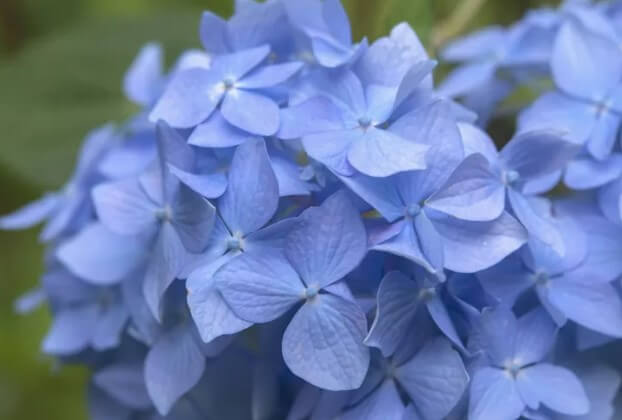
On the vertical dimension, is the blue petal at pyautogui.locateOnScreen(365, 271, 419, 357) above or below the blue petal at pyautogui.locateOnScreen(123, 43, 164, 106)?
below

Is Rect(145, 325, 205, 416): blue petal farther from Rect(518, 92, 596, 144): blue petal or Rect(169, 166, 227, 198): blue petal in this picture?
Rect(518, 92, 596, 144): blue petal

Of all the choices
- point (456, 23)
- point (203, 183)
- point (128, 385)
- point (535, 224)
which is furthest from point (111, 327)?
point (456, 23)

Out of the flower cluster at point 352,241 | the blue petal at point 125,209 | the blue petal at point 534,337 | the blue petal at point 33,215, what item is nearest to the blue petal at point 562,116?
the flower cluster at point 352,241

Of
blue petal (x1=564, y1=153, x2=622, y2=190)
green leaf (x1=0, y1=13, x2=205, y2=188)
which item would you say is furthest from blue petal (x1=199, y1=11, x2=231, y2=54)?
green leaf (x1=0, y1=13, x2=205, y2=188)

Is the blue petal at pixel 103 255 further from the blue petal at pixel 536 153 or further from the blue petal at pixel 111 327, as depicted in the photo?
the blue petal at pixel 536 153

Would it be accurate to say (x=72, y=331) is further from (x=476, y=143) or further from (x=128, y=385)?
(x=476, y=143)
